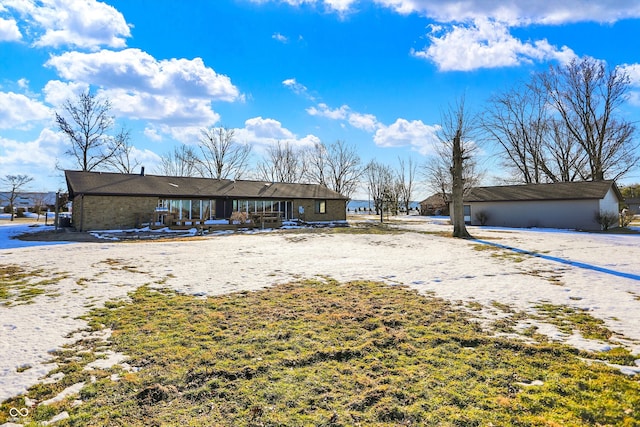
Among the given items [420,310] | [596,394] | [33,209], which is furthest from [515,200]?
[33,209]

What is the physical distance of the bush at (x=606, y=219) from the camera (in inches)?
874

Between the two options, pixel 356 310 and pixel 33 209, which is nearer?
pixel 356 310

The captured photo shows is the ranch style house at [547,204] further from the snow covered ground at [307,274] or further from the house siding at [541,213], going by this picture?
the snow covered ground at [307,274]

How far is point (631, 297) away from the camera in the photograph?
5.98 meters

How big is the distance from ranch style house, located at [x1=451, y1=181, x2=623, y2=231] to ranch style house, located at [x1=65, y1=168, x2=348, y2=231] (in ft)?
42.3

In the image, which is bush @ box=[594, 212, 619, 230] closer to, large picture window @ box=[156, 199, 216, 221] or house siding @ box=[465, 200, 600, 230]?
house siding @ box=[465, 200, 600, 230]

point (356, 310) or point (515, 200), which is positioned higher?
point (515, 200)

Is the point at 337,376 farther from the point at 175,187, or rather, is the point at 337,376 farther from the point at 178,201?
the point at 175,187

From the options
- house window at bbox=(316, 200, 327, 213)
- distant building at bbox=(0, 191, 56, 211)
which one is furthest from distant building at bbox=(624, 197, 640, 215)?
distant building at bbox=(0, 191, 56, 211)

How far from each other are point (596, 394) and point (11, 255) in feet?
47.0

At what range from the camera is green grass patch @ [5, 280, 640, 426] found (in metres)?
2.67

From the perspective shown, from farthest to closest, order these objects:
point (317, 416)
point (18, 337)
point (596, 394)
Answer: point (18, 337) < point (596, 394) < point (317, 416)

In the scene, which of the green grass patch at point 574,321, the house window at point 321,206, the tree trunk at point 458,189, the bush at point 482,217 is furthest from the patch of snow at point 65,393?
the bush at point 482,217

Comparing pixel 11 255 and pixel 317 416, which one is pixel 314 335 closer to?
pixel 317 416
